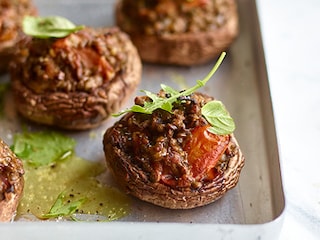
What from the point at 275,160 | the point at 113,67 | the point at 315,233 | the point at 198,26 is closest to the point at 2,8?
the point at 113,67

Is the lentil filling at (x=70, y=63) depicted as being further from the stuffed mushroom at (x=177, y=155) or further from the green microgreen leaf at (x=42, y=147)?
the stuffed mushroom at (x=177, y=155)

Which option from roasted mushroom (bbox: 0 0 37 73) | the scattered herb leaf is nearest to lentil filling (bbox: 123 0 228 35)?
roasted mushroom (bbox: 0 0 37 73)

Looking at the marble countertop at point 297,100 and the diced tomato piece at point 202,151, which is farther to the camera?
the marble countertop at point 297,100

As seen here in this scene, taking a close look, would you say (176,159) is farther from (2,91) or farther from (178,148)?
(2,91)

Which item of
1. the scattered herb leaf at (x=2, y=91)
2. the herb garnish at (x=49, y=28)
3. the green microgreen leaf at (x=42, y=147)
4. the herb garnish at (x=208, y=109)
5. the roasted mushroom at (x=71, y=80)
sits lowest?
the green microgreen leaf at (x=42, y=147)

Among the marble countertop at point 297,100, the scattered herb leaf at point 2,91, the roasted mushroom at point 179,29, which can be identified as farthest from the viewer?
the roasted mushroom at point 179,29

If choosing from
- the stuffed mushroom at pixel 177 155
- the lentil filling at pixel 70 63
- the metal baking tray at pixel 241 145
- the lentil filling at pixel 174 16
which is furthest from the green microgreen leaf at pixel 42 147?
the lentil filling at pixel 174 16

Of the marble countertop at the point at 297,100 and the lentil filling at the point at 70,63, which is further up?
the lentil filling at the point at 70,63

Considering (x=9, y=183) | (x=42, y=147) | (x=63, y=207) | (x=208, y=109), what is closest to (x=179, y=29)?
(x=208, y=109)
